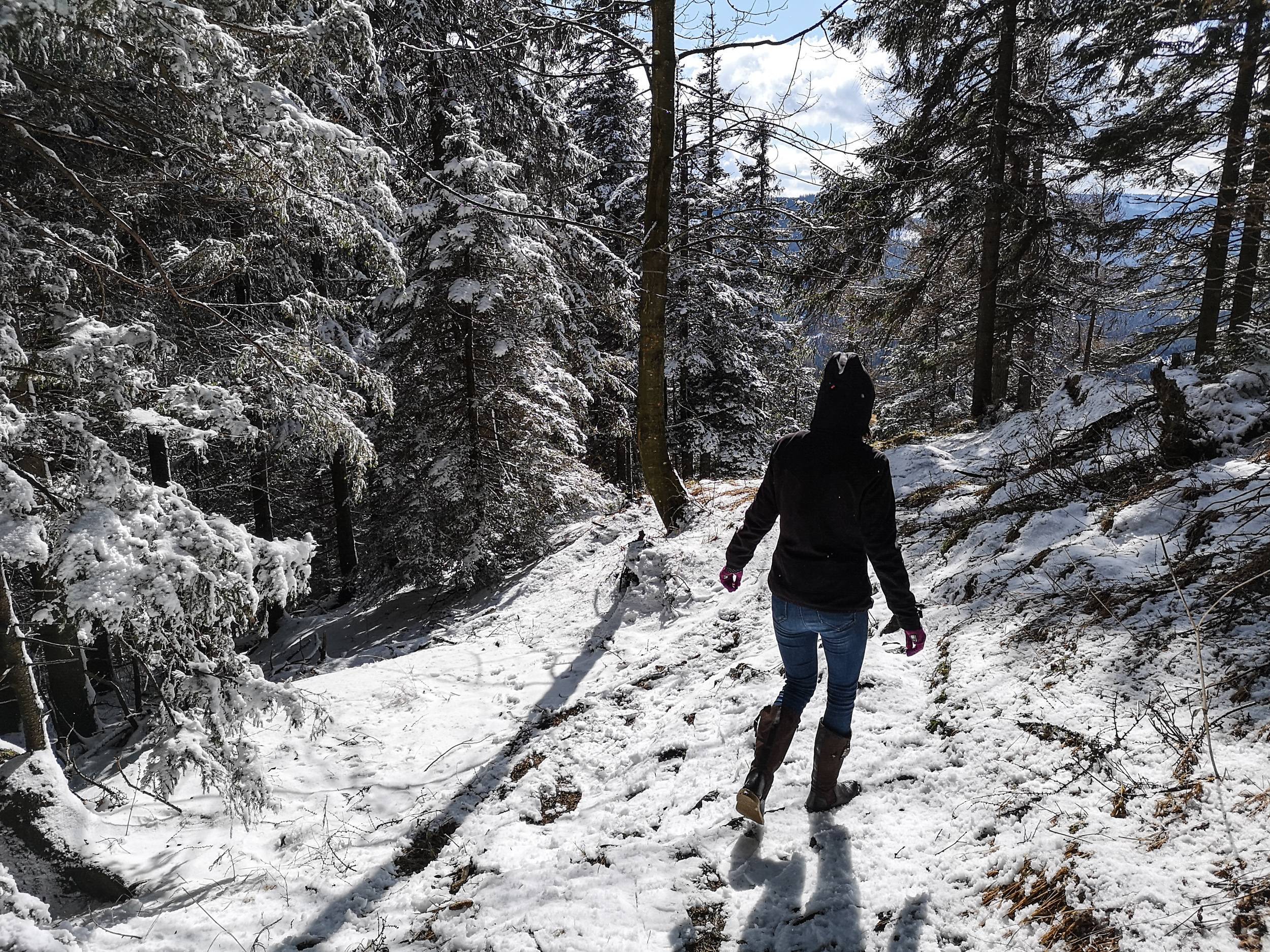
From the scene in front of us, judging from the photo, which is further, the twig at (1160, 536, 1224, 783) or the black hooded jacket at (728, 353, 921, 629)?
the black hooded jacket at (728, 353, 921, 629)

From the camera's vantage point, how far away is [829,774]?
319cm

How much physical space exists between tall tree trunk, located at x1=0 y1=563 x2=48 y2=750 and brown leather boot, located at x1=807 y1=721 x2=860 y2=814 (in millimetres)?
4471

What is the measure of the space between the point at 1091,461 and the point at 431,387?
9750mm

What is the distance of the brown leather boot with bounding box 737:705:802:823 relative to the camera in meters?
3.13

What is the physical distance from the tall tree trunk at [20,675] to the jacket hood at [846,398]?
15.5ft

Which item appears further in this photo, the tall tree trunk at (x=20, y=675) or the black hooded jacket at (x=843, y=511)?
the tall tree trunk at (x=20, y=675)

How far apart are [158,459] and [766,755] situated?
8492mm

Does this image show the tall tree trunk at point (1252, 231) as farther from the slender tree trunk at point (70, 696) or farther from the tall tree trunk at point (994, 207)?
the slender tree trunk at point (70, 696)

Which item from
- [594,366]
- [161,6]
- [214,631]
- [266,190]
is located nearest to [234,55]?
[161,6]

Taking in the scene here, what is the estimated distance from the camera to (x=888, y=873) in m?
2.77

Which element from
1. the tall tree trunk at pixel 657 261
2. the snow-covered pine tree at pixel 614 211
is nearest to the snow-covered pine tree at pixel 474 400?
the snow-covered pine tree at pixel 614 211

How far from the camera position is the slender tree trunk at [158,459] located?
7.21m

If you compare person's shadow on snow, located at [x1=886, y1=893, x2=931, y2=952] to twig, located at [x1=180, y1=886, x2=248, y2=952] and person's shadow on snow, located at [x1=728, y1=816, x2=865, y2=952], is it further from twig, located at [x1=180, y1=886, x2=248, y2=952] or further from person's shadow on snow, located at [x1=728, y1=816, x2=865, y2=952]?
twig, located at [x1=180, y1=886, x2=248, y2=952]

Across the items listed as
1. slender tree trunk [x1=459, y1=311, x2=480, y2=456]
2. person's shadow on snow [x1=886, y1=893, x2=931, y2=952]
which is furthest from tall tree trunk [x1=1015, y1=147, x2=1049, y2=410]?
person's shadow on snow [x1=886, y1=893, x2=931, y2=952]
